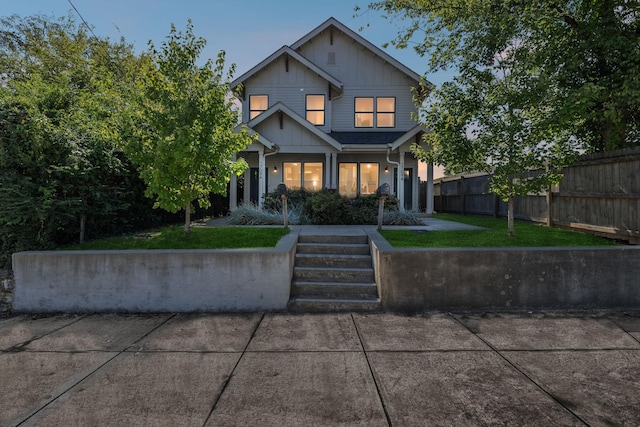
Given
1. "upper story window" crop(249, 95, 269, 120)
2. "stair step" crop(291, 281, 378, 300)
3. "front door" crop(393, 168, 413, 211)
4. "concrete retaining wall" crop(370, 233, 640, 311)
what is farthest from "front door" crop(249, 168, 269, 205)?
"concrete retaining wall" crop(370, 233, 640, 311)

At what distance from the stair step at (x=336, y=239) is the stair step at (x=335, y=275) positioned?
3.42 feet

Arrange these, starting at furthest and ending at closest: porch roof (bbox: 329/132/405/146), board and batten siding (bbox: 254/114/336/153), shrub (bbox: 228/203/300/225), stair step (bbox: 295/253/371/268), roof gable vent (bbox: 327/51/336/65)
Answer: roof gable vent (bbox: 327/51/336/65) < porch roof (bbox: 329/132/405/146) < board and batten siding (bbox: 254/114/336/153) < shrub (bbox: 228/203/300/225) < stair step (bbox: 295/253/371/268)

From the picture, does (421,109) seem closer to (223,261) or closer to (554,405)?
(223,261)

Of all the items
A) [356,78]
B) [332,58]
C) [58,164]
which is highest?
[332,58]

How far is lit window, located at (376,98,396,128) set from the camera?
15.3 metres

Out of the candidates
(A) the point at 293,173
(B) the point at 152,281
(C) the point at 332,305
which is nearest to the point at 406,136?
(A) the point at 293,173

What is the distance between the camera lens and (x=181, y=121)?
608 centimetres

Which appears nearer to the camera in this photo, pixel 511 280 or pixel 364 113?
pixel 511 280

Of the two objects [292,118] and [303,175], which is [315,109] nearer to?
[292,118]

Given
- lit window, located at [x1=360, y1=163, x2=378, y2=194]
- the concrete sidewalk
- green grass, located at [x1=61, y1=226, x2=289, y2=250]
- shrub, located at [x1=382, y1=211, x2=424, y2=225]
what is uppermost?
lit window, located at [x1=360, y1=163, x2=378, y2=194]

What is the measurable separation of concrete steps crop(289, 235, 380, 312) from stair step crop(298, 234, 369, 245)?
1.0 inches

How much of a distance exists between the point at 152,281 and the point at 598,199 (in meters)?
8.71

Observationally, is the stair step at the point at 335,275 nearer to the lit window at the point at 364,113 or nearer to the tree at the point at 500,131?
the tree at the point at 500,131

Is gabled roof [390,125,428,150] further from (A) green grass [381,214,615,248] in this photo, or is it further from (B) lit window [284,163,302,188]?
(A) green grass [381,214,615,248]
